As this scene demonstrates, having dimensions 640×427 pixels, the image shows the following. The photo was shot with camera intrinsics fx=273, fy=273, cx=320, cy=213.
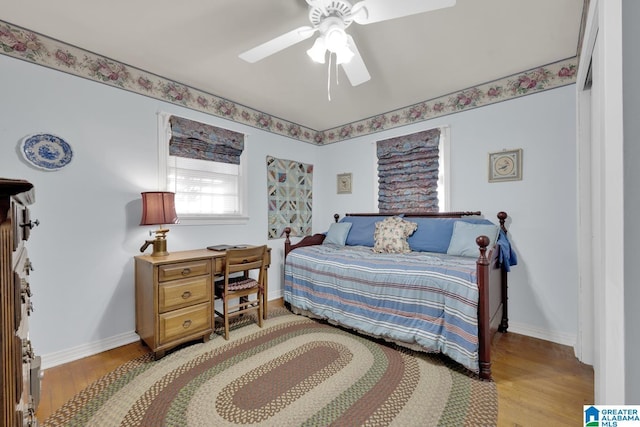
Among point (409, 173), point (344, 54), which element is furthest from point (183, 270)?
point (409, 173)

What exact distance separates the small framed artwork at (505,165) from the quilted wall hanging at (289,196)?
2.27m

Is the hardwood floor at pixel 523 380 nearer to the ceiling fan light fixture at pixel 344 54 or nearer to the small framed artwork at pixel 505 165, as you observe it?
the small framed artwork at pixel 505 165

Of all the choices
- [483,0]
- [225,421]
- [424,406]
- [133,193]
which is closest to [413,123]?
[483,0]

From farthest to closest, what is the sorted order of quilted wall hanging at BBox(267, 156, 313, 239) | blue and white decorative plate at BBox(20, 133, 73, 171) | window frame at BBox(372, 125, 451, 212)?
quilted wall hanging at BBox(267, 156, 313, 239), window frame at BBox(372, 125, 451, 212), blue and white decorative plate at BBox(20, 133, 73, 171)

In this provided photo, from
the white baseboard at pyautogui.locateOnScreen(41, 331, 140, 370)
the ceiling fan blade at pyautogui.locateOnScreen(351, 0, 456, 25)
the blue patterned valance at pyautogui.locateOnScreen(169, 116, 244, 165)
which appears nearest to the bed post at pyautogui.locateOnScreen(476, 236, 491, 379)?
the ceiling fan blade at pyautogui.locateOnScreen(351, 0, 456, 25)

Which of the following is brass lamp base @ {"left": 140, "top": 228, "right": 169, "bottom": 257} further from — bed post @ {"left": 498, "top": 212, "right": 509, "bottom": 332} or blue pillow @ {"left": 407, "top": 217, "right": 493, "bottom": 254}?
bed post @ {"left": 498, "top": 212, "right": 509, "bottom": 332}

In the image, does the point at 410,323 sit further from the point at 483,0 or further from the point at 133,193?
the point at 133,193

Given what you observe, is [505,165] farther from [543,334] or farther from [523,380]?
[523,380]

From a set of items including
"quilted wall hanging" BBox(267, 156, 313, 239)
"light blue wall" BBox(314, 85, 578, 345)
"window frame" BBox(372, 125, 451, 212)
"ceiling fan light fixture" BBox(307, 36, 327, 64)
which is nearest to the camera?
"ceiling fan light fixture" BBox(307, 36, 327, 64)

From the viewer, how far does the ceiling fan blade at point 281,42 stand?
5.10 ft

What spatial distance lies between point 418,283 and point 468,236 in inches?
32.5

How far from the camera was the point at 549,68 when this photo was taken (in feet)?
7.75

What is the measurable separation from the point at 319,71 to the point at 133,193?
1947 millimetres

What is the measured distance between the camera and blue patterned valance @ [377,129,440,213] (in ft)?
10.1
